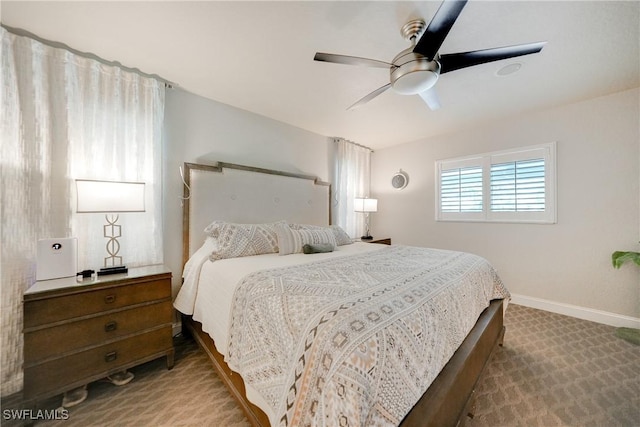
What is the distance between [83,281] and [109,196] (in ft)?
1.95

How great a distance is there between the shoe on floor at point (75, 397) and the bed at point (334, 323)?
0.70 metres

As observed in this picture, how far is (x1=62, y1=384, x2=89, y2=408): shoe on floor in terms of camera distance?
4.71 feet

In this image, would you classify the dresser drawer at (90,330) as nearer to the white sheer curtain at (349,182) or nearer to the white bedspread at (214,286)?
the white bedspread at (214,286)

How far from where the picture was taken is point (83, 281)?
4.94 feet

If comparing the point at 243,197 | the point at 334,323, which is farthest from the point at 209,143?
the point at 334,323

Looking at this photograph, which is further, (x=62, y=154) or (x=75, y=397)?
(x=62, y=154)

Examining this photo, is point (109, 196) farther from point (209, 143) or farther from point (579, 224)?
point (579, 224)

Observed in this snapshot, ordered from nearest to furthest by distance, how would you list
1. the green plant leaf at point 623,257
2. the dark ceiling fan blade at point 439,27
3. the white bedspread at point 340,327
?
the white bedspread at point 340,327, the dark ceiling fan blade at point 439,27, the green plant leaf at point 623,257

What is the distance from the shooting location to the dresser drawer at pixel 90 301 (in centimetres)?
130

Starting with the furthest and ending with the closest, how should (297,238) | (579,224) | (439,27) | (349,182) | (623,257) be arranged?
(349,182), (579,224), (297,238), (623,257), (439,27)

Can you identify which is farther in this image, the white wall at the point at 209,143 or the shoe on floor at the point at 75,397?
the white wall at the point at 209,143

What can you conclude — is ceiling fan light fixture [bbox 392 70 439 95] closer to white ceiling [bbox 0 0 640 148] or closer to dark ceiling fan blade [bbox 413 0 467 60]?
dark ceiling fan blade [bbox 413 0 467 60]

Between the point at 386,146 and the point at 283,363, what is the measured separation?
4178 millimetres

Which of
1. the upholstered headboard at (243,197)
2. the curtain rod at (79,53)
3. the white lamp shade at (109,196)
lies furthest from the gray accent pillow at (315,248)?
the curtain rod at (79,53)
